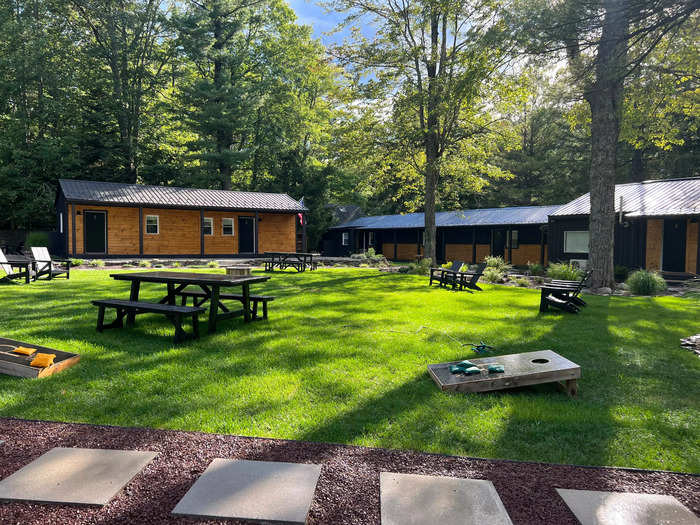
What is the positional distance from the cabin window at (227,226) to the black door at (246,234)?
518mm

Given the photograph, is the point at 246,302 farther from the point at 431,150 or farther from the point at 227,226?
the point at 227,226

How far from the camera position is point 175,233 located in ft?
73.4

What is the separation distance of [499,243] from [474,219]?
2.29m

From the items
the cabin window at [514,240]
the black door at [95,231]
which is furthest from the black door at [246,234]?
the cabin window at [514,240]

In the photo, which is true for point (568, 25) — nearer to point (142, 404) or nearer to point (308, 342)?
point (308, 342)

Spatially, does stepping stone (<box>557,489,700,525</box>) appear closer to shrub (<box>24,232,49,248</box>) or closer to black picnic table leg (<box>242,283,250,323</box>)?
black picnic table leg (<box>242,283,250,323</box>)

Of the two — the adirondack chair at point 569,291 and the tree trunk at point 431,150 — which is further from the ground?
the tree trunk at point 431,150

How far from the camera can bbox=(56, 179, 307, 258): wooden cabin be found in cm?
1986

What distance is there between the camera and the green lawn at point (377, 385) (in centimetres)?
318

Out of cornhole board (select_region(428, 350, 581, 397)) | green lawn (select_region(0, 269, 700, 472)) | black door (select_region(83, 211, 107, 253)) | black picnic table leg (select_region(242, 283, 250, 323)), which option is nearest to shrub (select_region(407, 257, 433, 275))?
green lawn (select_region(0, 269, 700, 472))

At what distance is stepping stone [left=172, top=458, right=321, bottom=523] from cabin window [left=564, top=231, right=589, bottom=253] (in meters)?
19.5

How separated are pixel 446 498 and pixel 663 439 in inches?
81.4

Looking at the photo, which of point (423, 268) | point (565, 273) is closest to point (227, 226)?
point (423, 268)

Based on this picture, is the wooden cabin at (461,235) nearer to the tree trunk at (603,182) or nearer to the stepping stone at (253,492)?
the tree trunk at (603,182)
